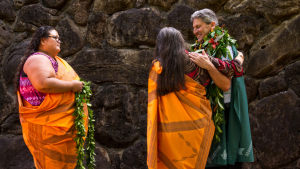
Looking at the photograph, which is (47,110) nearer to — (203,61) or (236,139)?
(203,61)

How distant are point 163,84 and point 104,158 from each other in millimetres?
1511

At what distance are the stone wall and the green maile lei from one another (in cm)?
73

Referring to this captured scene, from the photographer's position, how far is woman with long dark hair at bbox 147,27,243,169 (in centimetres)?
220

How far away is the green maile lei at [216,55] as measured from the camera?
234 centimetres

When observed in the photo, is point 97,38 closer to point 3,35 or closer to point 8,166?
point 3,35

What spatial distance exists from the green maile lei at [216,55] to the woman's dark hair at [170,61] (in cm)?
29

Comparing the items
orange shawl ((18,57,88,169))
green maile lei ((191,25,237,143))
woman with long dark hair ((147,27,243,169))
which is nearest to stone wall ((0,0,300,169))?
green maile lei ((191,25,237,143))

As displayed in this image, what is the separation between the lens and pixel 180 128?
86.8 inches

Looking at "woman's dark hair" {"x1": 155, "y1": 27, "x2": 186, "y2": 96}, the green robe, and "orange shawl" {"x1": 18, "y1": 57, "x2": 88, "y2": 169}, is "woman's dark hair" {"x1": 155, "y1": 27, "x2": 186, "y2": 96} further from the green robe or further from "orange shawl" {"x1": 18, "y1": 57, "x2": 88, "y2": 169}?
"orange shawl" {"x1": 18, "y1": 57, "x2": 88, "y2": 169}

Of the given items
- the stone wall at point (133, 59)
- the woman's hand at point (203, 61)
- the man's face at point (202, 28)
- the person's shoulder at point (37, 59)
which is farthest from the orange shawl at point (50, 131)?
the man's face at point (202, 28)

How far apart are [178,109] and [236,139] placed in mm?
583

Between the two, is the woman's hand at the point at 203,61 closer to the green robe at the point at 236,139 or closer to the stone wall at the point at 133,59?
the green robe at the point at 236,139

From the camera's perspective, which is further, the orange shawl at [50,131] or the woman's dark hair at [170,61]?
the orange shawl at [50,131]

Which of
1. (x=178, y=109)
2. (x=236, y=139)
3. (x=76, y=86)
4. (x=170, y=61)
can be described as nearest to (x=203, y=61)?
(x=170, y=61)
